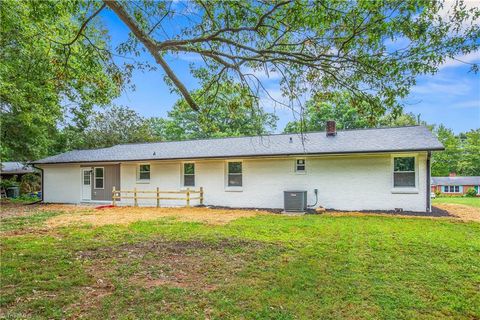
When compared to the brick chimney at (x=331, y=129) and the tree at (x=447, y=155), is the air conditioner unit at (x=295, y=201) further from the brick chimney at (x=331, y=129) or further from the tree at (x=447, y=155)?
the tree at (x=447, y=155)

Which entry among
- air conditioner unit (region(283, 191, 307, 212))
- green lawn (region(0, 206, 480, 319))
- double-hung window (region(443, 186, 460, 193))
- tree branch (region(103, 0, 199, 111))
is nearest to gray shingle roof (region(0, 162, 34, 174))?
green lawn (region(0, 206, 480, 319))

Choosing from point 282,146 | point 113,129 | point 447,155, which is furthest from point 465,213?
point 447,155

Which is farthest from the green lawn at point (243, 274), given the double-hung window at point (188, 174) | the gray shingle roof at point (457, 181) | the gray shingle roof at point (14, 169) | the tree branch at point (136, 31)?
the gray shingle roof at point (457, 181)

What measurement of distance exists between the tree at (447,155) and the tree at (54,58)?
45.0m

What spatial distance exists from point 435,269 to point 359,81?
11.3 feet

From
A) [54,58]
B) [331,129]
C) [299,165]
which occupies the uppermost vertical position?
[54,58]

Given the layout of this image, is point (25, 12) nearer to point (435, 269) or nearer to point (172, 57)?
point (172, 57)

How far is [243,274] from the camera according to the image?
4.88 m

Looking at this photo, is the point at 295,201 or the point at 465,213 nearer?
the point at 465,213

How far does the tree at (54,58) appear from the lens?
5.77 metres

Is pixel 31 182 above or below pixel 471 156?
below

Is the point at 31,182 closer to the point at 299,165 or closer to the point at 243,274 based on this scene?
the point at 299,165

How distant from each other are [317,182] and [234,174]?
162 inches

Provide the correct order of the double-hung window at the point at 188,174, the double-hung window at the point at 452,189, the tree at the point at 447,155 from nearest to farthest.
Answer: the double-hung window at the point at 188,174 → the double-hung window at the point at 452,189 → the tree at the point at 447,155
